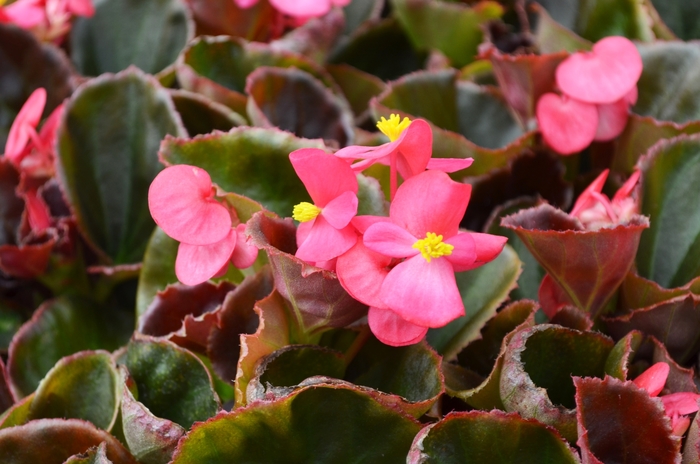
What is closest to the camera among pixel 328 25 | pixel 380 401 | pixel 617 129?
pixel 380 401

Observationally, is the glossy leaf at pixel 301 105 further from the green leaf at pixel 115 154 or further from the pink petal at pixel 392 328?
the pink petal at pixel 392 328

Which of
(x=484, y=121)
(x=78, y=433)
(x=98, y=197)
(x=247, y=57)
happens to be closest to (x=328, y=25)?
(x=247, y=57)

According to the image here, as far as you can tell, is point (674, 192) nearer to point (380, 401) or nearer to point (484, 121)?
point (484, 121)

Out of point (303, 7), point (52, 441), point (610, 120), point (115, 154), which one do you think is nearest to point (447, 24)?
point (303, 7)

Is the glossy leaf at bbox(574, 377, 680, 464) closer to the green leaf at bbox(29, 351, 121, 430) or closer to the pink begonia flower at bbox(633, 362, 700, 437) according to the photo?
the pink begonia flower at bbox(633, 362, 700, 437)

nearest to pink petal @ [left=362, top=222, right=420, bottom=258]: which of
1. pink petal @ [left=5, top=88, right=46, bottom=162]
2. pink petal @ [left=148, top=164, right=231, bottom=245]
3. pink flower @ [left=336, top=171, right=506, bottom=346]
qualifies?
pink flower @ [left=336, top=171, right=506, bottom=346]

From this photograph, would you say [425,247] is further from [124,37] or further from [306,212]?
[124,37]
